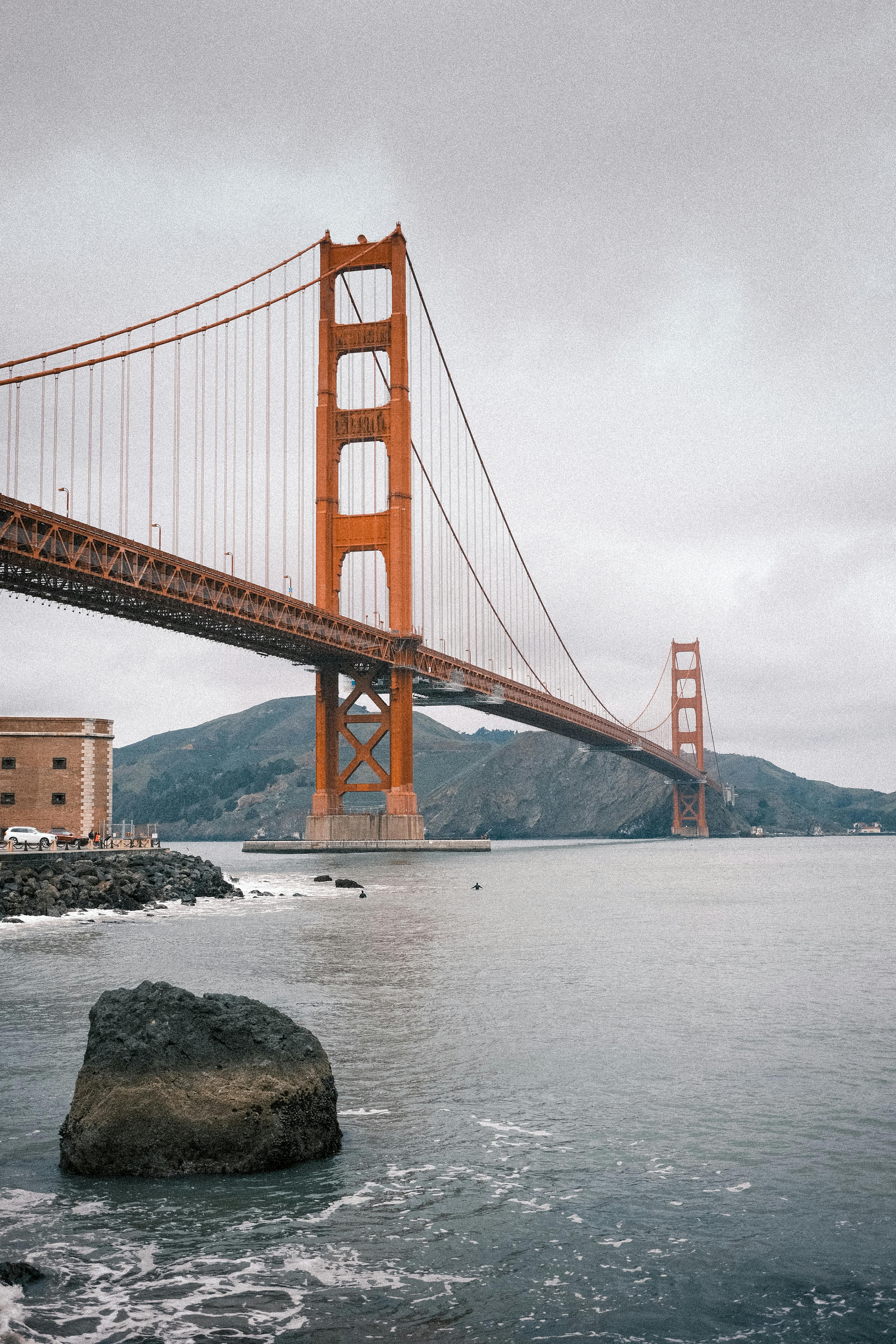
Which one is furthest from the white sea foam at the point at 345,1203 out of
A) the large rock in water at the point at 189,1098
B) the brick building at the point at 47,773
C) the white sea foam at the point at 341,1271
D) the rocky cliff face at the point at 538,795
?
the rocky cliff face at the point at 538,795

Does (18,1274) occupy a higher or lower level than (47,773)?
lower

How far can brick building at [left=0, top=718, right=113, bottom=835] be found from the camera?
39375 millimetres

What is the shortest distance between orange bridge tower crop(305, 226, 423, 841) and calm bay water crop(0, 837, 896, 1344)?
145 ft

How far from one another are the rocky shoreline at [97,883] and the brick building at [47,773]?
3.54 meters

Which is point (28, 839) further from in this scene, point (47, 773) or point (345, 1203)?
point (345, 1203)

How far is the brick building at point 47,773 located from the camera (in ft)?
129

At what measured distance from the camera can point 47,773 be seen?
130 feet

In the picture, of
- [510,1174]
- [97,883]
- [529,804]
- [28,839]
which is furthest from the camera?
[529,804]

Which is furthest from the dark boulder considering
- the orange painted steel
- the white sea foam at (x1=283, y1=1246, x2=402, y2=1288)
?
the orange painted steel

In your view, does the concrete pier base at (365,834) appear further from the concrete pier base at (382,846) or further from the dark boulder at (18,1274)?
the dark boulder at (18,1274)

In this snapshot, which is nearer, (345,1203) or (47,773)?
(345,1203)

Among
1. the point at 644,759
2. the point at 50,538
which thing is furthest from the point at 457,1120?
the point at 644,759

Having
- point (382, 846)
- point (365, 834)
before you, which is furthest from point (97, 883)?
point (365, 834)

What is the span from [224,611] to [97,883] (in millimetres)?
17247
